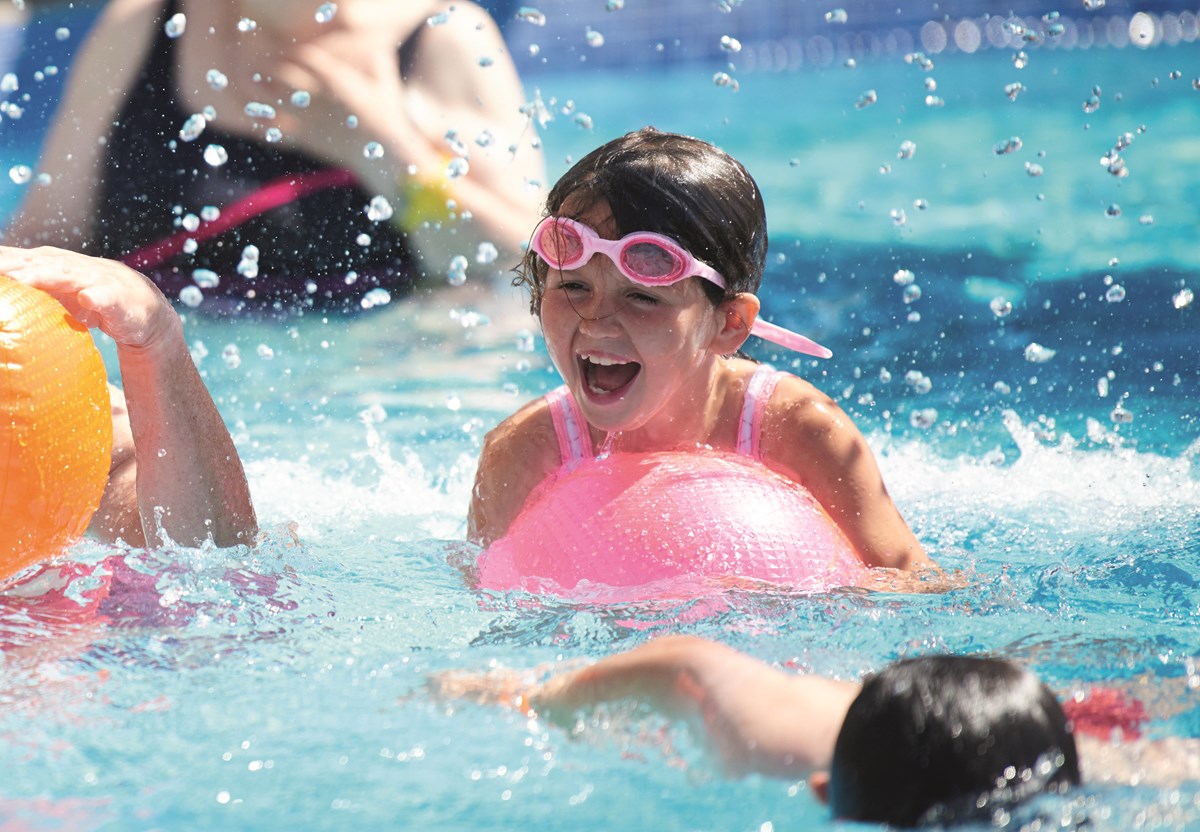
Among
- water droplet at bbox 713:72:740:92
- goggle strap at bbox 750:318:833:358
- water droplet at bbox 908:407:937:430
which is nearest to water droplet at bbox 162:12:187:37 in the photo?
water droplet at bbox 713:72:740:92

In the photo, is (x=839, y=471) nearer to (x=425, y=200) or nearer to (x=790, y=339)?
(x=790, y=339)

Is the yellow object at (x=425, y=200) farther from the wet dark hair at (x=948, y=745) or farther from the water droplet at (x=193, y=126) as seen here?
the wet dark hair at (x=948, y=745)

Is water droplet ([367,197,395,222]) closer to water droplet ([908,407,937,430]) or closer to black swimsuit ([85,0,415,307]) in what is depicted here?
black swimsuit ([85,0,415,307])

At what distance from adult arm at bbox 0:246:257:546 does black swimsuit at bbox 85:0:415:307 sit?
15.6ft

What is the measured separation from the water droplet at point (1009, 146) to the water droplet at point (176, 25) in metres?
5.56

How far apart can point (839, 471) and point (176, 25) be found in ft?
21.0

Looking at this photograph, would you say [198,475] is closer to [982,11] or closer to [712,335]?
[712,335]

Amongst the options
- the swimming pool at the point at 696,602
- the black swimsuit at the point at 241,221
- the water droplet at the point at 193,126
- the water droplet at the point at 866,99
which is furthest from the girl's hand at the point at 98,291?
the water droplet at the point at 866,99

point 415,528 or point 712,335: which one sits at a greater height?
point 712,335

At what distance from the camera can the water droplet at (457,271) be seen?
7.95 meters

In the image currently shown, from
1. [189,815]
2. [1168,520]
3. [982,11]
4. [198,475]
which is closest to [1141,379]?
[1168,520]

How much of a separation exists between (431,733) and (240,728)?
37 cm

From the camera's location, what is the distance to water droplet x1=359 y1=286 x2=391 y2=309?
8.00 meters

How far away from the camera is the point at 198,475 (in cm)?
332
